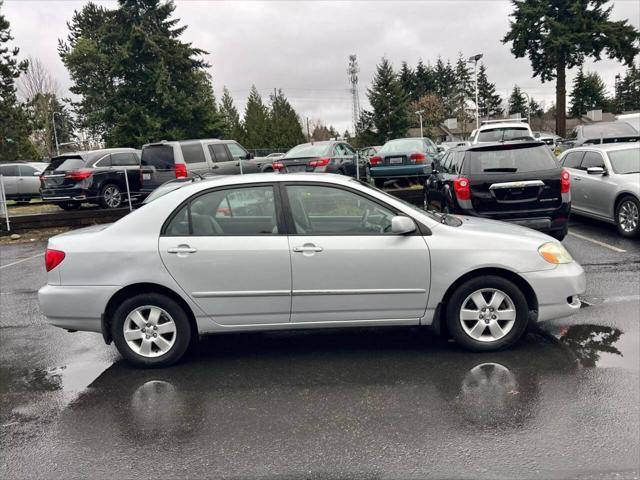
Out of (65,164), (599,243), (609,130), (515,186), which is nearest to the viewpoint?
(515,186)

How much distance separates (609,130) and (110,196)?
50.3 ft

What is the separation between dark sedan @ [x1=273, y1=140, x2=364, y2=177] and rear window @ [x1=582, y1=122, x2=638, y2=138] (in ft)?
27.0

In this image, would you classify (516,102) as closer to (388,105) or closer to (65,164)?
(388,105)

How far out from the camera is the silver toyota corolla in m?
4.64

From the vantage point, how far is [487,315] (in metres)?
4.75

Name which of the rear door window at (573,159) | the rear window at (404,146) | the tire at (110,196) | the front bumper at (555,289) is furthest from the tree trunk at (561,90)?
Result: the front bumper at (555,289)

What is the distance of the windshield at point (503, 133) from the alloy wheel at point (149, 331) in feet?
44.3

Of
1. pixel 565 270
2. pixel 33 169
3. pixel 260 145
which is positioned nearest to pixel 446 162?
pixel 565 270

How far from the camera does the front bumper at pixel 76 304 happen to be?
4.69 metres

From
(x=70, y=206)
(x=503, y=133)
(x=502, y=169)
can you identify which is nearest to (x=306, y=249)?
(x=502, y=169)

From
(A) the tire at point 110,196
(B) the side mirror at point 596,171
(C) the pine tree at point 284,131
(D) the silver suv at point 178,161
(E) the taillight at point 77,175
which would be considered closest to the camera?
(B) the side mirror at point 596,171

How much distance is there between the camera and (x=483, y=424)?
3.64 m

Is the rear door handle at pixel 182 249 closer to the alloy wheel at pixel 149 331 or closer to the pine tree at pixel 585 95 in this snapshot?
the alloy wheel at pixel 149 331

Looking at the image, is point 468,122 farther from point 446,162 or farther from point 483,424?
point 483,424
